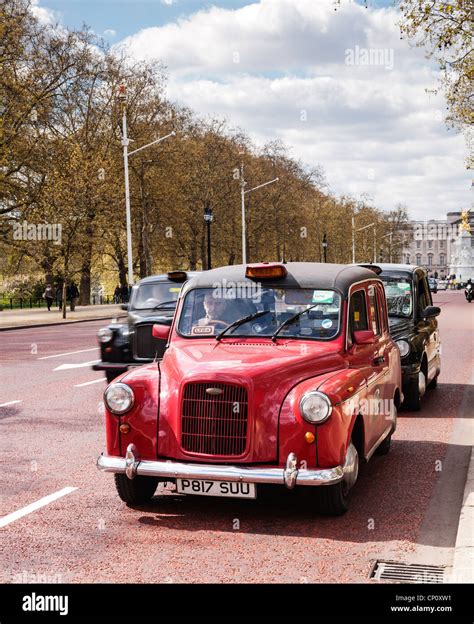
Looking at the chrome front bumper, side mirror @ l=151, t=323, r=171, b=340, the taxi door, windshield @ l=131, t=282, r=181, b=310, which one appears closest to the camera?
the chrome front bumper

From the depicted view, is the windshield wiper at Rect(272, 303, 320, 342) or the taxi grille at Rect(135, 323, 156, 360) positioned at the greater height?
→ the windshield wiper at Rect(272, 303, 320, 342)

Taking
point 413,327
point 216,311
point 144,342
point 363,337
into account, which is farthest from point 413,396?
point 216,311

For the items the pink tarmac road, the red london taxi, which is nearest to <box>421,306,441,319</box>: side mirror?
the pink tarmac road

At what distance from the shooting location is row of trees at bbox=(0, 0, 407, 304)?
3916 cm

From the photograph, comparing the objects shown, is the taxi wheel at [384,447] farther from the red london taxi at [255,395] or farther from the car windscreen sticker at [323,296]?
the car windscreen sticker at [323,296]

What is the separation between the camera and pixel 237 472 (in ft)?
19.3

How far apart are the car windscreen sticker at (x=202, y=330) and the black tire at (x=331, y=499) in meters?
1.63

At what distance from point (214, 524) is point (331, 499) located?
840mm

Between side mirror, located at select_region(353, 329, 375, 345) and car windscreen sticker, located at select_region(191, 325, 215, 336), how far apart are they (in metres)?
1.16

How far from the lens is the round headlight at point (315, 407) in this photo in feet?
19.4

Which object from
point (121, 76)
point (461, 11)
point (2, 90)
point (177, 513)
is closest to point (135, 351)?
point (177, 513)

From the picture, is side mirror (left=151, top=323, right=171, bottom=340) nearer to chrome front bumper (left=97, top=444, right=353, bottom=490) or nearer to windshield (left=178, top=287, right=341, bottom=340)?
windshield (left=178, top=287, right=341, bottom=340)

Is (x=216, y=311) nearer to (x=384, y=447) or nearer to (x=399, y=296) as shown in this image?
(x=384, y=447)
